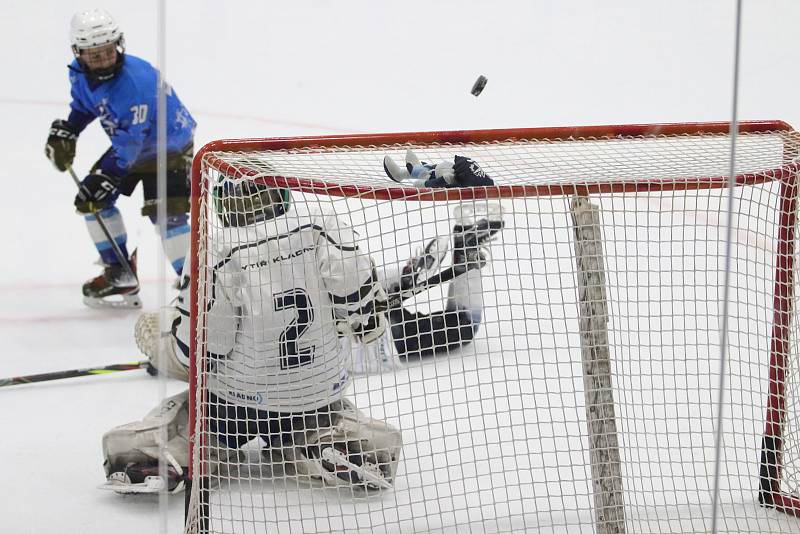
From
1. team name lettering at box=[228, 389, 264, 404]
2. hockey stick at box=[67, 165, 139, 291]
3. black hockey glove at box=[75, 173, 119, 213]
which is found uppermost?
black hockey glove at box=[75, 173, 119, 213]

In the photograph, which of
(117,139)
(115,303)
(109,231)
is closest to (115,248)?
(109,231)

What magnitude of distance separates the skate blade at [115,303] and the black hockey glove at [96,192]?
27cm

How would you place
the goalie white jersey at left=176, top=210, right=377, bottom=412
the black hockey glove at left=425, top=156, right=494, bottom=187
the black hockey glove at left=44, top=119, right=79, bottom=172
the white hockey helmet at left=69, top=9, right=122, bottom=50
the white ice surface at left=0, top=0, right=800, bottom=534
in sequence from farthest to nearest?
the white ice surface at left=0, top=0, right=800, bottom=534 < the black hockey glove at left=44, top=119, right=79, bottom=172 < the white hockey helmet at left=69, top=9, right=122, bottom=50 < the goalie white jersey at left=176, top=210, right=377, bottom=412 < the black hockey glove at left=425, top=156, right=494, bottom=187

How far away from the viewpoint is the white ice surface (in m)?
4.51

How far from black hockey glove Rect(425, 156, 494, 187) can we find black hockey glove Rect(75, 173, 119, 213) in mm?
1643

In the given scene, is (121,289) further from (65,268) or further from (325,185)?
(325,185)

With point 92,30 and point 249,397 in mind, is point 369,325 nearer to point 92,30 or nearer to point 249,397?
point 249,397

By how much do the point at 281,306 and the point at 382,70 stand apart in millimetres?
3255

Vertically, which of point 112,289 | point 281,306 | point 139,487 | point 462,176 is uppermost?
point 462,176

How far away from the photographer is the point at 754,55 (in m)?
5.04

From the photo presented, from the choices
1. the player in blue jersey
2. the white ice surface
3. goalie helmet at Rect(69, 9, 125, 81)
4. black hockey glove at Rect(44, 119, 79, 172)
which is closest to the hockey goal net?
the player in blue jersey

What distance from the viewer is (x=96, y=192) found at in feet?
11.1

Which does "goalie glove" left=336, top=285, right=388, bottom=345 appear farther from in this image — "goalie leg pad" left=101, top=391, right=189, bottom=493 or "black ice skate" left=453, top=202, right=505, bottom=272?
"goalie leg pad" left=101, top=391, right=189, bottom=493

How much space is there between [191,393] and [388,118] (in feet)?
9.79
